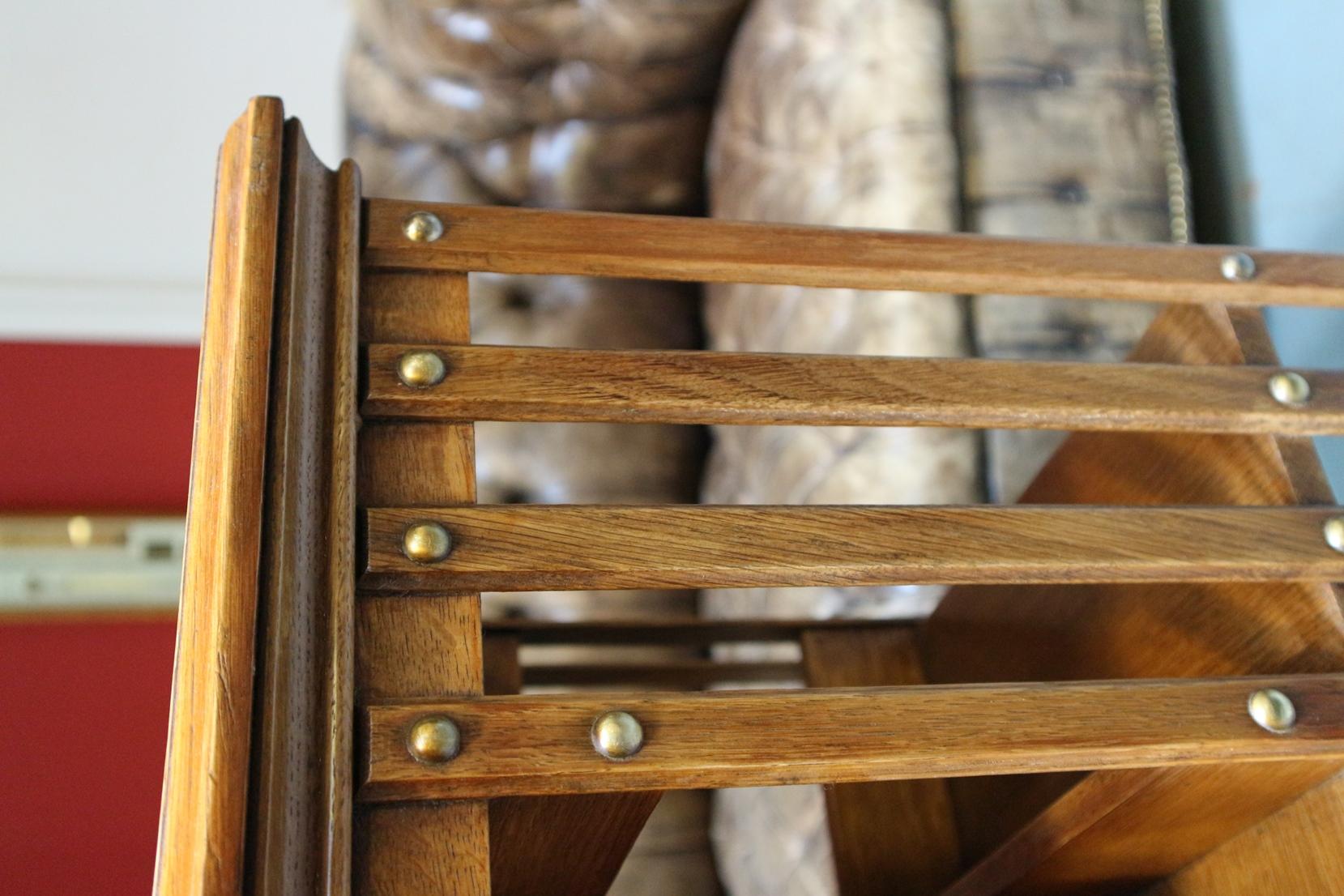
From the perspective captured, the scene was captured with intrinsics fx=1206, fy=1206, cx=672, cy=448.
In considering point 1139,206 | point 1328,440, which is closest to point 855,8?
point 1139,206

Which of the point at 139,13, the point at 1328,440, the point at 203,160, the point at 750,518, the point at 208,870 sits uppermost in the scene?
the point at 139,13

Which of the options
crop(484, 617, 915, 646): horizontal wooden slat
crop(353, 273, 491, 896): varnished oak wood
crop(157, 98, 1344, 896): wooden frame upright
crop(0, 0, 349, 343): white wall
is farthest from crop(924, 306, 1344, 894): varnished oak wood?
crop(0, 0, 349, 343): white wall

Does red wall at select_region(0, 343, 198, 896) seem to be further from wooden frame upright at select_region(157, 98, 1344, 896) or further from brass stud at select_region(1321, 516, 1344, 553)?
brass stud at select_region(1321, 516, 1344, 553)

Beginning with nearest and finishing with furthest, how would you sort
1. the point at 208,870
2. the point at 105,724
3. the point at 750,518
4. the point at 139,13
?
the point at 208,870 → the point at 750,518 → the point at 105,724 → the point at 139,13

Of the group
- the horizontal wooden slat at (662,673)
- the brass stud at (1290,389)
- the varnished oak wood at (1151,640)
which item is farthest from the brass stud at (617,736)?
the horizontal wooden slat at (662,673)

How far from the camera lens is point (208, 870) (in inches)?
14.6

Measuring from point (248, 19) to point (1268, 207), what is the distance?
155 cm

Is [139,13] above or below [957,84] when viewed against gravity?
above

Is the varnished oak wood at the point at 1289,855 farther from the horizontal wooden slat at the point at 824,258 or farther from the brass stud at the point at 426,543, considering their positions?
the brass stud at the point at 426,543

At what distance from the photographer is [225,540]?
16.9 inches

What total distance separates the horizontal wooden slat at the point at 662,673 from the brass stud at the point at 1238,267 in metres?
0.48

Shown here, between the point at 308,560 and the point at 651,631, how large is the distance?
51 centimetres

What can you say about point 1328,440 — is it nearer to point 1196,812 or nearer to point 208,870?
point 1196,812

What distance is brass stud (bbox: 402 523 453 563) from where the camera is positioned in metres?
0.47
